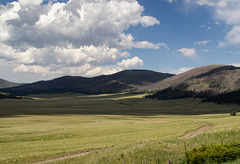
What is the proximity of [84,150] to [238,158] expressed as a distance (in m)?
17.0

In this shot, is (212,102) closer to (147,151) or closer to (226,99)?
(226,99)

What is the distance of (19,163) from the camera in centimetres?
2105

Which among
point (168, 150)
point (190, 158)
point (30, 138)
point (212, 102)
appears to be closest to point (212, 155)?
point (190, 158)

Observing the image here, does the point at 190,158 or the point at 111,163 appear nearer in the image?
the point at 190,158

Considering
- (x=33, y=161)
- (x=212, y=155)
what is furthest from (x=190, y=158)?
(x=33, y=161)

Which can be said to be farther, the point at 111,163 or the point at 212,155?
the point at 111,163

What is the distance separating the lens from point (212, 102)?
19012 cm

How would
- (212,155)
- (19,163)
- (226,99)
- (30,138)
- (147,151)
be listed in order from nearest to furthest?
(212,155) → (147,151) → (19,163) → (30,138) → (226,99)

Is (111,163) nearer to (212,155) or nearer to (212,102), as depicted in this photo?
(212,155)

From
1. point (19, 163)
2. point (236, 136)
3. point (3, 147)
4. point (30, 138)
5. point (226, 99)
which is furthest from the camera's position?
point (226, 99)

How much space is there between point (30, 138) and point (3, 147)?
748cm

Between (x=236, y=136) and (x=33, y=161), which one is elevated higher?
(x=236, y=136)

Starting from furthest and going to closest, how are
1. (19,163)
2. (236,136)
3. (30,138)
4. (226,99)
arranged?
(226,99) → (30,138) → (236,136) → (19,163)

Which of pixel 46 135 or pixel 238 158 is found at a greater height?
pixel 238 158
